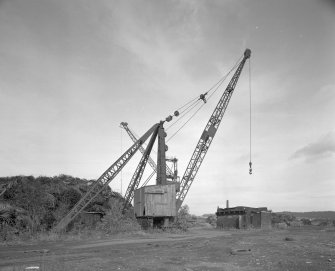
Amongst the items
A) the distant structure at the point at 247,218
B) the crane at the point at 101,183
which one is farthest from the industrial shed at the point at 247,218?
the crane at the point at 101,183

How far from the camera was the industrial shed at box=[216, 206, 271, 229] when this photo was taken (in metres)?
42.0

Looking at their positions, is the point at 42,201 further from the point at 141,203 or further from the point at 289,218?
the point at 289,218

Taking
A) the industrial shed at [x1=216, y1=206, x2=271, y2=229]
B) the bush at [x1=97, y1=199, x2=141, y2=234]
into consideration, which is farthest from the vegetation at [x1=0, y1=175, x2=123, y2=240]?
the industrial shed at [x1=216, y1=206, x2=271, y2=229]

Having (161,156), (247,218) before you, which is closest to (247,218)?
(247,218)

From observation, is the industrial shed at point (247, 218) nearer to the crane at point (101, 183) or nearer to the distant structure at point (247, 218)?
the distant structure at point (247, 218)

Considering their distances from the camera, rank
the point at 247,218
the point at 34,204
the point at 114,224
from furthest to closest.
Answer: the point at 247,218 < the point at 114,224 < the point at 34,204

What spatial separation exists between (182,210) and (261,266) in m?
29.7

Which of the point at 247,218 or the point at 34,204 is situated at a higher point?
the point at 34,204

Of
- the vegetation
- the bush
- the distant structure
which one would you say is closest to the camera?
the vegetation

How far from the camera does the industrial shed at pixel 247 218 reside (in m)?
42.0

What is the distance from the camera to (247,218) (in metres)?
42.1

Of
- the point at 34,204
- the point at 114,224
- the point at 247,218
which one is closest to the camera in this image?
the point at 34,204

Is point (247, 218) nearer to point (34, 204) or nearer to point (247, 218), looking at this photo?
point (247, 218)

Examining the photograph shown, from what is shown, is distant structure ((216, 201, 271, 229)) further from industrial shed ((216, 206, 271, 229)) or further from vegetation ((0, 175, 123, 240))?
vegetation ((0, 175, 123, 240))
